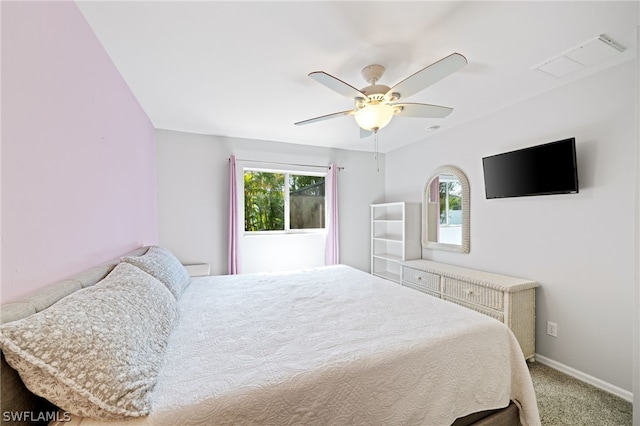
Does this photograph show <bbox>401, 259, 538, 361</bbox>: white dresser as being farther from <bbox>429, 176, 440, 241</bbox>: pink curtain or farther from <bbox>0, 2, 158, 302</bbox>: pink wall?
<bbox>0, 2, 158, 302</bbox>: pink wall

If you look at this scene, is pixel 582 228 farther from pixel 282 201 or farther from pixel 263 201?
pixel 263 201

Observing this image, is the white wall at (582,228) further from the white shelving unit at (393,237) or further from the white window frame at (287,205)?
the white window frame at (287,205)

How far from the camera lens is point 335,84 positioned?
165 centimetres

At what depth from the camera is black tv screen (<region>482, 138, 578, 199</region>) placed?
213 centimetres

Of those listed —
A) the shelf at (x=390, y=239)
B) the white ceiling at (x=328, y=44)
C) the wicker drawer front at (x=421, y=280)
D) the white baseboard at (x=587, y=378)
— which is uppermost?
the white ceiling at (x=328, y=44)

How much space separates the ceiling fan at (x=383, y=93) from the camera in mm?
1556

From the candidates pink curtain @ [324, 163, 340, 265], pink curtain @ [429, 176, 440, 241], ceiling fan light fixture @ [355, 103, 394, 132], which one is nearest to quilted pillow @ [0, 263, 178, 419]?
ceiling fan light fixture @ [355, 103, 394, 132]

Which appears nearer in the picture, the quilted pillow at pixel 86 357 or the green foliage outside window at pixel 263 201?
the quilted pillow at pixel 86 357

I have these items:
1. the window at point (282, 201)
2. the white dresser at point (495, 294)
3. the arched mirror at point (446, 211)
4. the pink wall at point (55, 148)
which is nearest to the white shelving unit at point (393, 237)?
the arched mirror at point (446, 211)

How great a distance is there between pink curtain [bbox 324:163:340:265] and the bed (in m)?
2.18

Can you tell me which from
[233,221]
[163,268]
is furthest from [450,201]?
[163,268]

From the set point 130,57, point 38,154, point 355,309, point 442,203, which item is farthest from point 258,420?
point 442,203

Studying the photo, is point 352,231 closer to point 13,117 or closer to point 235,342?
point 235,342

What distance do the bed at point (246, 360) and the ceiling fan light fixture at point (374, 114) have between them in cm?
130
